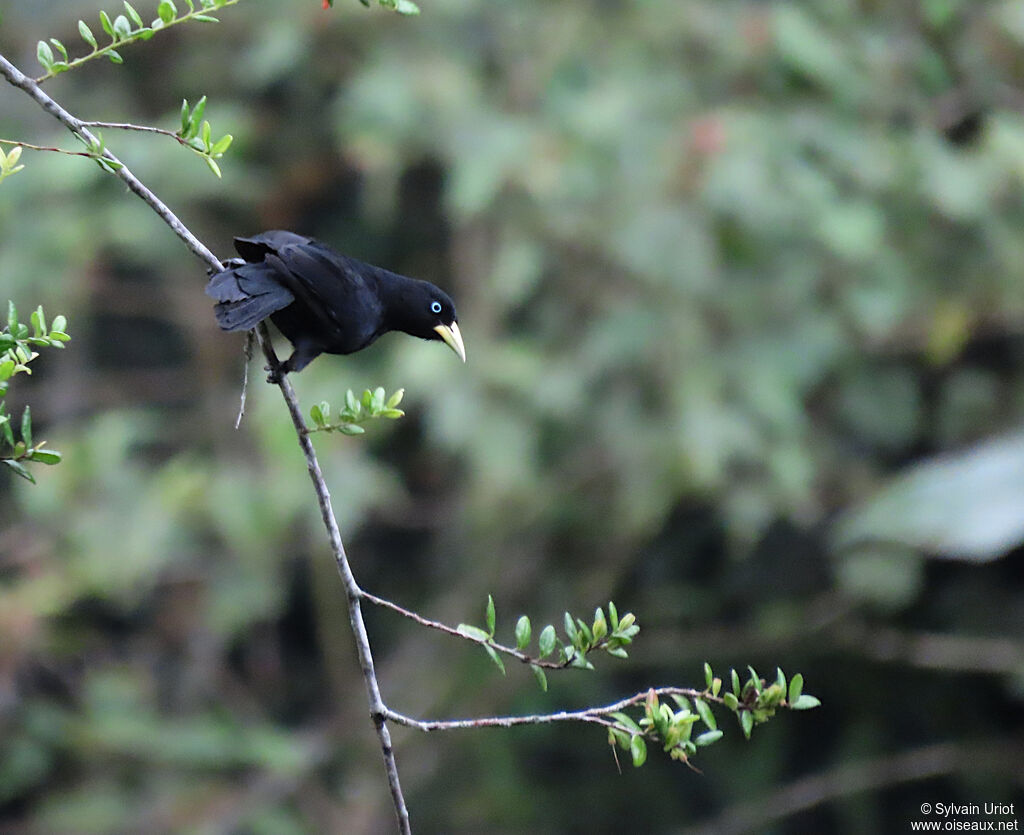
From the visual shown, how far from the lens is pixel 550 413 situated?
18.7 ft

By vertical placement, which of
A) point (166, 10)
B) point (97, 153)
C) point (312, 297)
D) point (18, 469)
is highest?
point (312, 297)

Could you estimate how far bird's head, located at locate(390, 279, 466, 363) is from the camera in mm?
3006

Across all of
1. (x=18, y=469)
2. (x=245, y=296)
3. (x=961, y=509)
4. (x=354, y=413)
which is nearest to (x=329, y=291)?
(x=245, y=296)

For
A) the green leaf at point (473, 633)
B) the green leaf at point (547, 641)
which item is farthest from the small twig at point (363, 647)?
the green leaf at point (547, 641)

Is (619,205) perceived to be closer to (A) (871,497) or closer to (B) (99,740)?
(A) (871,497)

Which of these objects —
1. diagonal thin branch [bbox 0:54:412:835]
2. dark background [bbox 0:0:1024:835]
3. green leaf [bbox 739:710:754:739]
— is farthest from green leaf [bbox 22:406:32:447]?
dark background [bbox 0:0:1024:835]

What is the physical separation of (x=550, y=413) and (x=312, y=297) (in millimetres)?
3185

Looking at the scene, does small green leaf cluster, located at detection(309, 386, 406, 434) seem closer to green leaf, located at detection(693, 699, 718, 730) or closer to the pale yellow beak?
green leaf, located at detection(693, 699, 718, 730)

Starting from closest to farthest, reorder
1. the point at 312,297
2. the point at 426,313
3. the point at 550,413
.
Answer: the point at 312,297 < the point at 426,313 < the point at 550,413

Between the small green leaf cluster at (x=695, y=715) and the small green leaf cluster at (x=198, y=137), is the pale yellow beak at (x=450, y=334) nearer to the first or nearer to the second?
the small green leaf cluster at (x=198, y=137)

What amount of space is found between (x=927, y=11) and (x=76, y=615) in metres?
5.45

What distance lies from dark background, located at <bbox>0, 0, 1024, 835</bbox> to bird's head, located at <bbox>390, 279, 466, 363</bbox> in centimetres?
239

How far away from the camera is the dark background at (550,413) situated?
561cm

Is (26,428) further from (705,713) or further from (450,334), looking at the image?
(450,334)
